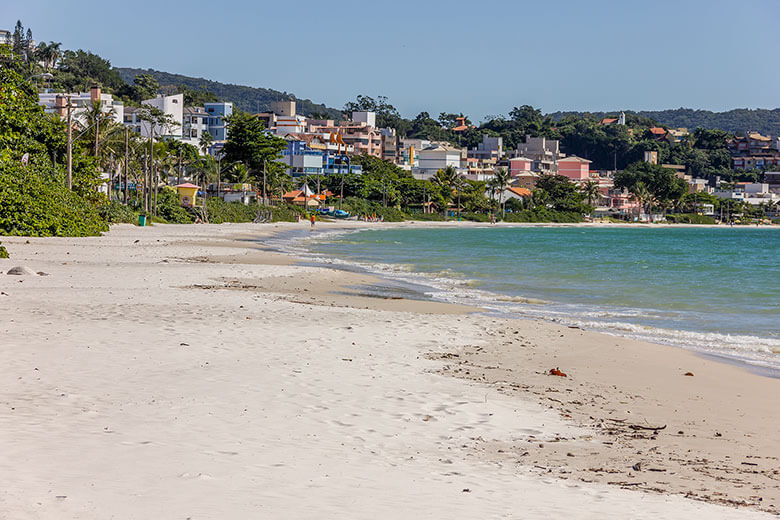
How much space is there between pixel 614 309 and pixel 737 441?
14.1m

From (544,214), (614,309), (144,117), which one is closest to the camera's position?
(614,309)

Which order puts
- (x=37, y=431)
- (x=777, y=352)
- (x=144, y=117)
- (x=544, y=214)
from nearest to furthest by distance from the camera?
(x=37, y=431)
(x=777, y=352)
(x=144, y=117)
(x=544, y=214)

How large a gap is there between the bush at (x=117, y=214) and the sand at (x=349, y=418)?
41.3 m

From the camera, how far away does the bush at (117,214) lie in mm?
56438

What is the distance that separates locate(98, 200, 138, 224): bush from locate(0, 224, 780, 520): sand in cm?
4134

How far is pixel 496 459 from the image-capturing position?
7449 mm

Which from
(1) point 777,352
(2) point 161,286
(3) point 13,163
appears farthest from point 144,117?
(1) point 777,352

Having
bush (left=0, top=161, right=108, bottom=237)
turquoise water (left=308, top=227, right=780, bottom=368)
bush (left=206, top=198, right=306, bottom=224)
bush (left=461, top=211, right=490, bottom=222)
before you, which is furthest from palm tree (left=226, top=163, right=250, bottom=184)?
bush (left=0, top=161, right=108, bottom=237)

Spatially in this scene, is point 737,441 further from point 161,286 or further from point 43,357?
point 161,286

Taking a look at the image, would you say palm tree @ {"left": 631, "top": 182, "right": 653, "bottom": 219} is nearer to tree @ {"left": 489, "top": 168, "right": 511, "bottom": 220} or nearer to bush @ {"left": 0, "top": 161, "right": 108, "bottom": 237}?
tree @ {"left": 489, "top": 168, "right": 511, "bottom": 220}

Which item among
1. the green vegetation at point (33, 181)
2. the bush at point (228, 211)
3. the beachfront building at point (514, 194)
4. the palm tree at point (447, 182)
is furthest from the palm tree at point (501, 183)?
the green vegetation at point (33, 181)

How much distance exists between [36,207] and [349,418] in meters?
32.4

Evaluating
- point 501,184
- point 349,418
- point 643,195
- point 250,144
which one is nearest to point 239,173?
point 250,144

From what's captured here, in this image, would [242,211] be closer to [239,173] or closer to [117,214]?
[239,173]
